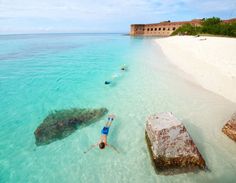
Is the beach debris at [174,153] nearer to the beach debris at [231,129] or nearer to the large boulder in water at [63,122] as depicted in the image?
the beach debris at [231,129]

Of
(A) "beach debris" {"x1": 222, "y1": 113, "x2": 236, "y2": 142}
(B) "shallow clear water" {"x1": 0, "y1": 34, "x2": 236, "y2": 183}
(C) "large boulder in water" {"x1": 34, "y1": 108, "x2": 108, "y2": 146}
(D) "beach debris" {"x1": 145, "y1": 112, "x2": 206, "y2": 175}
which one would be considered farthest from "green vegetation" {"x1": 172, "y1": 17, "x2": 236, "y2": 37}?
(D) "beach debris" {"x1": 145, "y1": 112, "x2": 206, "y2": 175}

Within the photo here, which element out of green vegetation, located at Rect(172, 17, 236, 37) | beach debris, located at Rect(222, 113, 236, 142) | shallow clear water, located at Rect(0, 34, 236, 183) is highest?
green vegetation, located at Rect(172, 17, 236, 37)

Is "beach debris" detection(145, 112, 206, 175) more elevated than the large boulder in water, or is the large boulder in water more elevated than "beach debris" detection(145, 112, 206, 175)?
"beach debris" detection(145, 112, 206, 175)

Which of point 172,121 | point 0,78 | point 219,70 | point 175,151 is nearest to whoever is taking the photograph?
point 175,151

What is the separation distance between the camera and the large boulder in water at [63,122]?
6.52 m

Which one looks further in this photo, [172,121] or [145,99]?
[145,99]

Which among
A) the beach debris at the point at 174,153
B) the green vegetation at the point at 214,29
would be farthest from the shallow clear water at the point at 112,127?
the green vegetation at the point at 214,29

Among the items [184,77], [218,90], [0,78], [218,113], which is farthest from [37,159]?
[0,78]

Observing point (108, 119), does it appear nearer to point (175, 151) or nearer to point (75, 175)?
point (75, 175)

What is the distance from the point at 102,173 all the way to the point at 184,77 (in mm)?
10299

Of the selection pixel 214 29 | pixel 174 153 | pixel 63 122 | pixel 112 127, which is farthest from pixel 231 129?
pixel 214 29

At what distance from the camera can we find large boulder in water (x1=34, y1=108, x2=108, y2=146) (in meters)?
6.52

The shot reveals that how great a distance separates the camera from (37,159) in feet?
18.1

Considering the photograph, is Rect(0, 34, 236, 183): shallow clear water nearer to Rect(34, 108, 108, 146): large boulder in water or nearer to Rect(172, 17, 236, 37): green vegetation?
Rect(34, 108, 108, 146): large boulder in water
